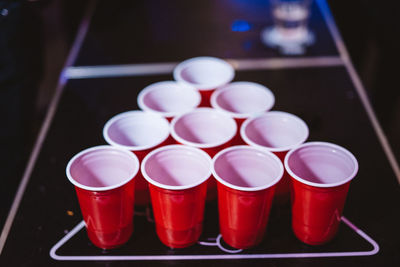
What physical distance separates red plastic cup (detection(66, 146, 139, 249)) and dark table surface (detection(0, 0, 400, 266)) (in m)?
0.04

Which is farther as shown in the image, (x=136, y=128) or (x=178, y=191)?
(x=136, y=128)

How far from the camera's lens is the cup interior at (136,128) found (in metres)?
1.13

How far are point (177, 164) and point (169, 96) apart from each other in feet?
1.06

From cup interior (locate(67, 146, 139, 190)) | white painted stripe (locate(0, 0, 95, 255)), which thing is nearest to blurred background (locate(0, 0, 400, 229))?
white painted stripe (locate(0, 0, 95, 255))

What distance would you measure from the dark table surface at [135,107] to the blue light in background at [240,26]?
0.03m

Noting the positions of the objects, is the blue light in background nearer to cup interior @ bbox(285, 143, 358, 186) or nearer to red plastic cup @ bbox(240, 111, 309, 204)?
red plastic cup @ bbox(240, 111, 309, 204)

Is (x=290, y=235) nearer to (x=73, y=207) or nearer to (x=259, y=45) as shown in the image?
(x=73, y=207)

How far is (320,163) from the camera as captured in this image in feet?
3.35

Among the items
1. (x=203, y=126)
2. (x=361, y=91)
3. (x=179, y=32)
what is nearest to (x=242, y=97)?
(x=203, y=126)

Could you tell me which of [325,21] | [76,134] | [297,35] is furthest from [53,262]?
[325,21]

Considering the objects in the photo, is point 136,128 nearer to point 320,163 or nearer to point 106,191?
point 106,191

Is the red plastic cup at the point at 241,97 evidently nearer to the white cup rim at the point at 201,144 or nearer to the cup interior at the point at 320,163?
the white cup rim at the point at 201,144

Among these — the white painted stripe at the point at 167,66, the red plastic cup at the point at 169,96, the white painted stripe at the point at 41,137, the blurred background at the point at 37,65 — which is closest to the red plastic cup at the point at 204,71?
the red plastic cup at the point at 169,96

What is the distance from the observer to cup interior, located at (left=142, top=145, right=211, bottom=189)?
995 millimetres
